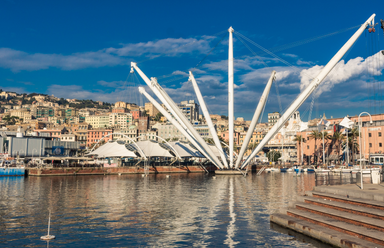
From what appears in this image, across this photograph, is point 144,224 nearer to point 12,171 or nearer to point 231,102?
point 231,102

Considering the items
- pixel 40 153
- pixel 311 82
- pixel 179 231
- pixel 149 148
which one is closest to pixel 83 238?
pixel 179 231

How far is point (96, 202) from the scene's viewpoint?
1101 inches

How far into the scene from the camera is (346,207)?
15.1 m

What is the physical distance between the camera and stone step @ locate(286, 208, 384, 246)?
1206cm

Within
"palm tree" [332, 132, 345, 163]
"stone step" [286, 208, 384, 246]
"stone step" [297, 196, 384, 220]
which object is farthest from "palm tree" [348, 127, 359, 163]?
"stone step" [286, 208, 384, 246]

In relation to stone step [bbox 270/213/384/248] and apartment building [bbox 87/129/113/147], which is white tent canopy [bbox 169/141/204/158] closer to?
stone step [bbox 270/213/384/248]

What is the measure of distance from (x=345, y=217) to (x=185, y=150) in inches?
3033

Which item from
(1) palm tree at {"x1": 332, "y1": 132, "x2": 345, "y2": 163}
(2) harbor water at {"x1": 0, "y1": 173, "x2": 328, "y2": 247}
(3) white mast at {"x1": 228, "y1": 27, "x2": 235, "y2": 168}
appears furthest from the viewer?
(1) palm tree at {"x1": 332, "y1": 132, "x2": 345, "y2": 163}

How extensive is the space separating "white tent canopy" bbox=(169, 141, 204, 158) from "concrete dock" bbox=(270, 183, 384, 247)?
226ft

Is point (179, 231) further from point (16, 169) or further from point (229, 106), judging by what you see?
point (16, 169)

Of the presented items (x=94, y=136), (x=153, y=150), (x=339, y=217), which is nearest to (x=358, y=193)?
(x=339, y=217)

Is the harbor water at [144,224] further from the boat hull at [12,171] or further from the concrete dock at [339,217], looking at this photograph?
the boat hull at [12,171]

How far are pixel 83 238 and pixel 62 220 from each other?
16.1ft

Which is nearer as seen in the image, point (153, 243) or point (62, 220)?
point (153, 243)
